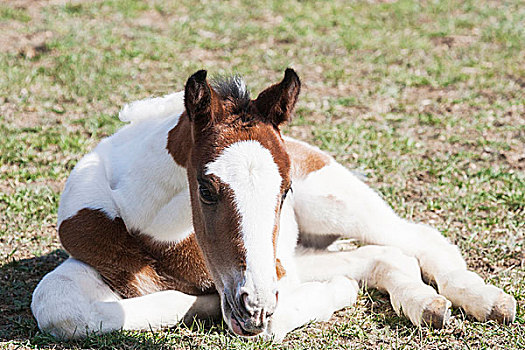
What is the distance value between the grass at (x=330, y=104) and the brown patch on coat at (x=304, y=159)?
3.26 ft

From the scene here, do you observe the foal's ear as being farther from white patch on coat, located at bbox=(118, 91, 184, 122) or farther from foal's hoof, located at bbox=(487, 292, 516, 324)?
foal's hoof, located at bbox=(487, 292, 516, 324)

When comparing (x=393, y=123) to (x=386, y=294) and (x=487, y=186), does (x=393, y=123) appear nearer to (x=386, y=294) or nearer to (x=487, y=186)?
(x=487, y=186)

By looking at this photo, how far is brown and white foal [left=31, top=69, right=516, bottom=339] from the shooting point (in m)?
3.04

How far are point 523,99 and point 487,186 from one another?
223 centimetres

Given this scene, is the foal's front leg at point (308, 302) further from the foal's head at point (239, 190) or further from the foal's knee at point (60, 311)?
the foal's knee at point (60, 311)

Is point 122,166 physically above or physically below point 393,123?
above

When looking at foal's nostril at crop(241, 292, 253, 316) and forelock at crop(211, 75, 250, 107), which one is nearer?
foal's nostril at crop(241, 292, 253, 316)

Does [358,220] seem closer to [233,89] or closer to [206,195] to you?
[233,89]

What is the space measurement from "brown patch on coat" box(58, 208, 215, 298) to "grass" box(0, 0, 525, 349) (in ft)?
0.91

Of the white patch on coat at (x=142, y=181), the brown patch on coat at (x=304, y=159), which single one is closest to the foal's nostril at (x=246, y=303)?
the white patch on coat at (x=142, y=181)

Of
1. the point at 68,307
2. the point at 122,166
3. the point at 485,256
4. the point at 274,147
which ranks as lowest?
the point at 485,256

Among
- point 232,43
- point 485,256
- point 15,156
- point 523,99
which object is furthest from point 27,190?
point 523,99

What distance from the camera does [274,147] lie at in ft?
10.5

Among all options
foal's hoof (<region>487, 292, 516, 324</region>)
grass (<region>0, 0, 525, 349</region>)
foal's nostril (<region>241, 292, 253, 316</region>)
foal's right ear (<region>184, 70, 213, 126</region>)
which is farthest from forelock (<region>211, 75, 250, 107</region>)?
foal's hoof (<region>487, 292, 516, 324</region>)
